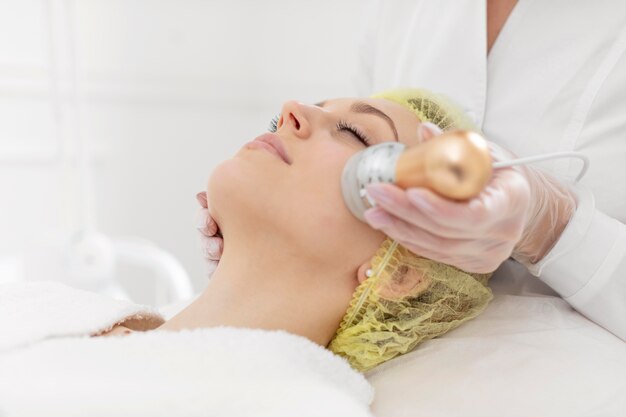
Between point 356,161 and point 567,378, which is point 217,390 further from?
point 567,378

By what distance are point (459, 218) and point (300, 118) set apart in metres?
0.46

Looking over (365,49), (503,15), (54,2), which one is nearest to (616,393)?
(503,15)

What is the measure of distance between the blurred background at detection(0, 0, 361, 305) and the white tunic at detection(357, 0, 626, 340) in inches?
37.8

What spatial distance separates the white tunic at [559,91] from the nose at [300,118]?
1.36 feet

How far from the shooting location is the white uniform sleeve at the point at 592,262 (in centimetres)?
106

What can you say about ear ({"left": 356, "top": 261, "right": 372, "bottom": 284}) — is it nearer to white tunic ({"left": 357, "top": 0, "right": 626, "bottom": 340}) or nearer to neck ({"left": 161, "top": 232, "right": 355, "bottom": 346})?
neck ({"left": 161, "top": 232, "right": 355, "bottom": 346})

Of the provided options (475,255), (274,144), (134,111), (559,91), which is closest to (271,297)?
(274,144)

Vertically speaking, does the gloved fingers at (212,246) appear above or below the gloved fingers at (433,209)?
below

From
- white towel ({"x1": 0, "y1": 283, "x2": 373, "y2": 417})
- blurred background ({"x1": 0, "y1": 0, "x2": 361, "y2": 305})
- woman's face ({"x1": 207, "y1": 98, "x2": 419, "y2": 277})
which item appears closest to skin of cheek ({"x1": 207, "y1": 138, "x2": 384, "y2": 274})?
woman's face ({"x1": 207, "y1": 98, "x2": 419, "y2": 277})

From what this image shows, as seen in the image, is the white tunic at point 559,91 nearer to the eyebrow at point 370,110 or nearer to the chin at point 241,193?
the eyebrow at point 370,110

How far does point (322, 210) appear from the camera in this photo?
40.1 inches

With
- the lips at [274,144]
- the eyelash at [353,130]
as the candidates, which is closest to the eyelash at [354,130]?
the eyelash at [353,130]

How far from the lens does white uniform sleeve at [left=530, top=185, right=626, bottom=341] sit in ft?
3.48

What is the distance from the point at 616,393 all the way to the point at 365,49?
41.2 inches
